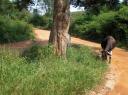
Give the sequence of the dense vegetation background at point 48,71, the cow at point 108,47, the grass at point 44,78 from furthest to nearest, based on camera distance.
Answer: the cow at point 108,47, the dense vegetation background at point 48,71, the grass at point 44,78

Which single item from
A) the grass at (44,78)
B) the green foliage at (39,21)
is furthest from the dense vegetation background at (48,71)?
the green foliage at (39,21)

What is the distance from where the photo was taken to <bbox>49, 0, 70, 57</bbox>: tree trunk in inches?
513

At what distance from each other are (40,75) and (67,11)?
4975mm

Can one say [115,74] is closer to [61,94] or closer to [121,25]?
[61,94]

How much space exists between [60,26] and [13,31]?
1337 centimetres

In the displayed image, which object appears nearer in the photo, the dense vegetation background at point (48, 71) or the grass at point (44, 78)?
the grass at point (44, 78)

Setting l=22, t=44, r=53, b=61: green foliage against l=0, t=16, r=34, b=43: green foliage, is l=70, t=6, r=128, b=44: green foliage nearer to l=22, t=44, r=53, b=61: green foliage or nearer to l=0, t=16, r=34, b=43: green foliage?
l=0, t=16, r=34, b=43: green foliage

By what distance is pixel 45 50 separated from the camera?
12750 millimetres

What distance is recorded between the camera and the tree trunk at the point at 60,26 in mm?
13031

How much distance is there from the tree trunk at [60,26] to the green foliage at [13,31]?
10416 millimetres

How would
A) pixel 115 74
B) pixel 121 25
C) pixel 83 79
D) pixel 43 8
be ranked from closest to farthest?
pixel 83 79 → pixel 115 74 → pixel 121 25 → pixel 43 8

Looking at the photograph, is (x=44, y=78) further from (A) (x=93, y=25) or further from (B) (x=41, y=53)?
(A) (x=93, y=25)

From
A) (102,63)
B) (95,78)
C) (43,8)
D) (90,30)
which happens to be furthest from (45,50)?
(43,8)

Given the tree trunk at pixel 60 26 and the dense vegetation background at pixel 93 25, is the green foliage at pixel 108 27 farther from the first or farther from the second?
the tree trunk at pixel 60 26
